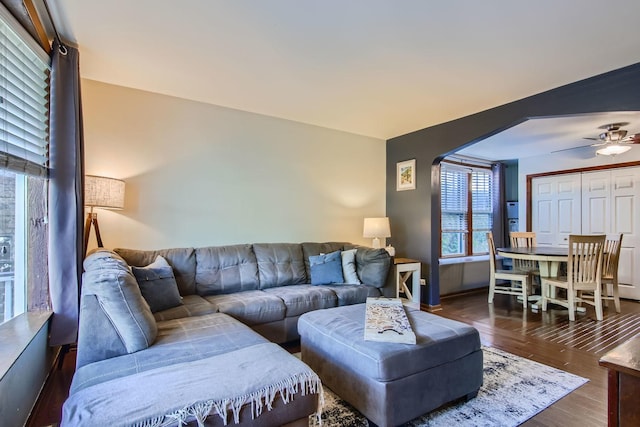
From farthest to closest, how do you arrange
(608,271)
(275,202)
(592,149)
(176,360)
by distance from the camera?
(592,149) < (608,271) < (275,202) < (176,360)

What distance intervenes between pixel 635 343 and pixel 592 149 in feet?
18.7

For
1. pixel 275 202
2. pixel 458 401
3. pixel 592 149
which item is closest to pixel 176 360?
pixel 458 401

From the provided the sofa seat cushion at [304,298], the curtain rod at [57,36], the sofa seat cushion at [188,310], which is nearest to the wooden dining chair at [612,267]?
the sofa seat cushion at [304,298]

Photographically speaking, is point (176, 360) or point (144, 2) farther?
point (144, 2)

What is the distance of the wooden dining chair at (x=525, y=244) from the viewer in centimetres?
476

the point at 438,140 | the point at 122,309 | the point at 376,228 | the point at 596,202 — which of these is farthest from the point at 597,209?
the point at 122,309

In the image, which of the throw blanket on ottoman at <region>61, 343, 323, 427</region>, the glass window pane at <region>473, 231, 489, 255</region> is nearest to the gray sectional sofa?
the throw blanket on ottoman at <region>61, 343, 323, 427</region>

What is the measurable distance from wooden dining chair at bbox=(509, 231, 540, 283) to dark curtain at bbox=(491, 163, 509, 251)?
2.81ft

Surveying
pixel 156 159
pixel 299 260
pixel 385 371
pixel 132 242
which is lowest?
pixel 385 371

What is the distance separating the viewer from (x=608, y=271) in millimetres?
4160

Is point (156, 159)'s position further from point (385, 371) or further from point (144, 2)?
point (385, 371)

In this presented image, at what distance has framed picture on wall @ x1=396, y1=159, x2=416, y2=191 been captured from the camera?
4447 mm

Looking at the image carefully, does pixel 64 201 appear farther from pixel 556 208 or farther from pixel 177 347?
pixel 556 208

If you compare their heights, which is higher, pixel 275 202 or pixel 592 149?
pixel 592 149
